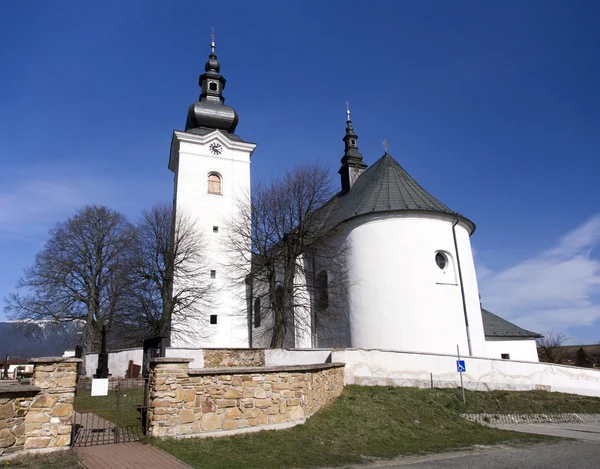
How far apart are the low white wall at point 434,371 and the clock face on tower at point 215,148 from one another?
19.5m

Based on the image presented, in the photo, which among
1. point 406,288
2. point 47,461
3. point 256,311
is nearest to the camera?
point 47,461

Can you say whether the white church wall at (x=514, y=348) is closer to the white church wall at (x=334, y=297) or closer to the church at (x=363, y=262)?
the church at (x=363, y=262)

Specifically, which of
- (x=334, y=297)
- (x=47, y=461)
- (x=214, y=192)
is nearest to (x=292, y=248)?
(x=334, y=297)

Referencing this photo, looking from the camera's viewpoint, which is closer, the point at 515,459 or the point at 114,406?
the point at 515,459

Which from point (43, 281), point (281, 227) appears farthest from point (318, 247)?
point (43, 281)

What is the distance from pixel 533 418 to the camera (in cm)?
1549

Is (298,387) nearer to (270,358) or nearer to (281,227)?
(270,358)

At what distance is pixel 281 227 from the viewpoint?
79.9 feet

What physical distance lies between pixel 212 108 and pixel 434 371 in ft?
77.2

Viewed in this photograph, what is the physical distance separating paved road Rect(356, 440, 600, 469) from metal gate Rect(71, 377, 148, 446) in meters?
4.96

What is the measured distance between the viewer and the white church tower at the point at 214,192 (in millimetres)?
28609

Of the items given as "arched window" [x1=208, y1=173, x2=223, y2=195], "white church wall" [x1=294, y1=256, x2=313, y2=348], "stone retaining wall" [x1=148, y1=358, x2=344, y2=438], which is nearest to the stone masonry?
"stone retaining wall" [x1=148, y1=358, x2=344, y2=438]

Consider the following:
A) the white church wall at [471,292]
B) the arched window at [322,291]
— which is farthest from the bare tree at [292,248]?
the white church wall at [471,292]

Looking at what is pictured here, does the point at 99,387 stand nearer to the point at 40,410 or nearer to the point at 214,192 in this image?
the point at 40,410
